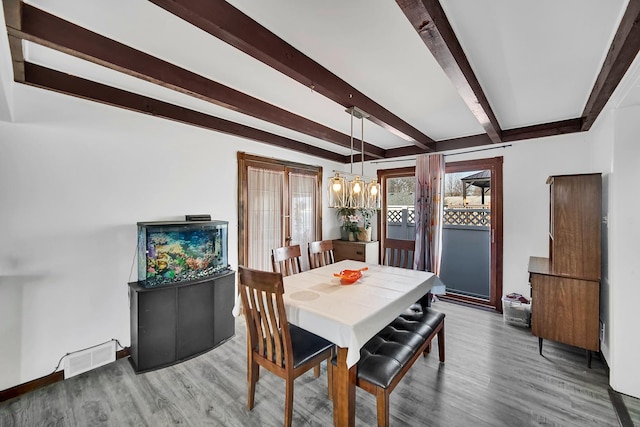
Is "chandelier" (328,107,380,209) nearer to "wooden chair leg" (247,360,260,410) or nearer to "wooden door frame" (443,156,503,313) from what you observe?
"wooden chair leg" (247,360,260,410)

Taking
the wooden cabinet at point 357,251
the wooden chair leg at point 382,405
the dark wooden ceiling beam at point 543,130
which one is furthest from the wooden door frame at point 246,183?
the dark wooden ceiling beam at point 543,130

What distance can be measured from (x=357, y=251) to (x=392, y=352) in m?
2.85

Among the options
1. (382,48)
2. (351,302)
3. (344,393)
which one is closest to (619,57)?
(382,48)

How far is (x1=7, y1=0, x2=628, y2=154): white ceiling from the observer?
55.2 inches

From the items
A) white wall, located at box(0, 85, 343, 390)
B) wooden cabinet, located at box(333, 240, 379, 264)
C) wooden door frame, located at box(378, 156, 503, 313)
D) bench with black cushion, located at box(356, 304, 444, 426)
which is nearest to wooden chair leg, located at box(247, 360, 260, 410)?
bench with black cushion, located at box(356, 304, 444, 426)

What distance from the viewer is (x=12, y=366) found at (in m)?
2.02

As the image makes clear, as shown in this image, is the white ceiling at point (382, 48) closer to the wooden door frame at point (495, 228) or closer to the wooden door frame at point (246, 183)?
the wooden door frame at point (246, 183)

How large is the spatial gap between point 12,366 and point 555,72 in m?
4.76

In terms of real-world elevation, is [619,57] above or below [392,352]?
above

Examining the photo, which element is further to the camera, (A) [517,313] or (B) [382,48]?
(A) [517,313]

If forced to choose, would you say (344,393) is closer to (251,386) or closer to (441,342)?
(251,386)

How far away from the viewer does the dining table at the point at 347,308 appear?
1558mm

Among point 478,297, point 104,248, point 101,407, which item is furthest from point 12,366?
point 478,297

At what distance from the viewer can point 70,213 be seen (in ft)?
7.39
